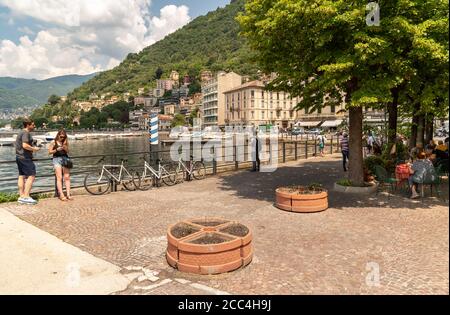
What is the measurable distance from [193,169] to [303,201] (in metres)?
7.53

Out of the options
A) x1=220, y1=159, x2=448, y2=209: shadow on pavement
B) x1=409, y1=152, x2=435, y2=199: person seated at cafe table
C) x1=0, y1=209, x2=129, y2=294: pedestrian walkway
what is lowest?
x1=220, y1=159, x2=448, y2=209: shadow on pavement

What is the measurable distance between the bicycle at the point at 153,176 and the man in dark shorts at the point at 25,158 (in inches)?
151

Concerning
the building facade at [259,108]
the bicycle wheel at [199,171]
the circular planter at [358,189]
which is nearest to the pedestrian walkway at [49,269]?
the circular planter at [358,189]

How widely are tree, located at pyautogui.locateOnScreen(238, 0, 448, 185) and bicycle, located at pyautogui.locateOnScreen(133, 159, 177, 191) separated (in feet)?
20.5

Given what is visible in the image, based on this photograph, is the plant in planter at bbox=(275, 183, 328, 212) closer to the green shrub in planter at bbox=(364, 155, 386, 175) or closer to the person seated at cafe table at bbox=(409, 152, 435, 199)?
the person seated at cafe table at bbox=(409, 152, 435, 199)

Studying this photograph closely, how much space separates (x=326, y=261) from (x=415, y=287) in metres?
1.37

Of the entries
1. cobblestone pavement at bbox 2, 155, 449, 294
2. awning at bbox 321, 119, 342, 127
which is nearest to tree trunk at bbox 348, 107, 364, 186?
cobblestone pavement at bbox 2, 155, 449, 294

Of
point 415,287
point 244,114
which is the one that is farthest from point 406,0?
point 244,114

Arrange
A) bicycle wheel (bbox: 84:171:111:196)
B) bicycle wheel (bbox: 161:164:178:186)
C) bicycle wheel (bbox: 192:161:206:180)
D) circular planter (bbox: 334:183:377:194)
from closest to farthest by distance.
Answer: circular planter (bbox: 334:183:377:194) < bicycle wheel (bbox: 84:171:111:196) < bicycle wheel (bbox: 161:164:178:186) < bicycle wheel (bbox: 192:161:206:180)

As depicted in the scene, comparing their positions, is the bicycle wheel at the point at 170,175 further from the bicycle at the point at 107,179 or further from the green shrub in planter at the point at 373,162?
the green shrub in planter at the point at 373,162

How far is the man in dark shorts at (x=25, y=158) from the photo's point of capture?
10.0m

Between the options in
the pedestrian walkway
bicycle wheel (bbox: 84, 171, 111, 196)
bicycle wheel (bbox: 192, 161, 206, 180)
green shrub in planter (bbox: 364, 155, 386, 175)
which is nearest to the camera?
the pedestrian walkway

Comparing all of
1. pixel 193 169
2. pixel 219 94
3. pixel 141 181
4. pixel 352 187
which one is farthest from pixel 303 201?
pixel 219 94

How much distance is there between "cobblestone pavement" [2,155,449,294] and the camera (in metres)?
5.09
